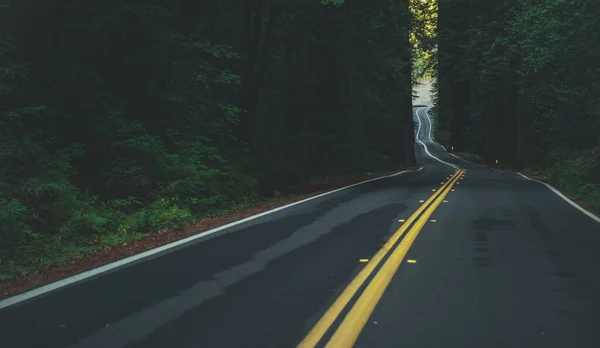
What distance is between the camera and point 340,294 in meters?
6.88

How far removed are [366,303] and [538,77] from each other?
3283cm

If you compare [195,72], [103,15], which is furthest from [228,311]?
[195,72]

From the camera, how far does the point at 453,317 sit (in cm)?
607

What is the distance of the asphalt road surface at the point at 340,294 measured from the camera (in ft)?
17.9

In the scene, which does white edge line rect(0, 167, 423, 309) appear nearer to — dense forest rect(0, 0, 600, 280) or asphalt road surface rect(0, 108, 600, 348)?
asphalt road surface rect(0, 108, 600, 348)

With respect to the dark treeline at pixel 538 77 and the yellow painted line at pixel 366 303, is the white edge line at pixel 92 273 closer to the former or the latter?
the yellow painted line at pixel 366 303

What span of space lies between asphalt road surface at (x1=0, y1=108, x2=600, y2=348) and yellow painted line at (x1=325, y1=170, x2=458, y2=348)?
2 centimetres

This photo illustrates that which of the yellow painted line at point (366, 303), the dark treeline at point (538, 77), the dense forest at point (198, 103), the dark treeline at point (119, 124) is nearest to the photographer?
the yellow painted line at point (366, 303)

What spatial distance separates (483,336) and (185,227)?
7949 mm

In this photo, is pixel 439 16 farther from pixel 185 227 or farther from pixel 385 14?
pixel 185 227

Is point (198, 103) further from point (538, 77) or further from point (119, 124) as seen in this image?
point (538, 77)

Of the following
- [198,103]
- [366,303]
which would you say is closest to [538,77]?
[198,103]

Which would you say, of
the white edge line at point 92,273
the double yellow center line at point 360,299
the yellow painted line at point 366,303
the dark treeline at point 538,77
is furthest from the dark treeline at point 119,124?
the dark treeline at point 538,77

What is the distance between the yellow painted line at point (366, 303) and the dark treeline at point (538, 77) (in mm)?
10138
